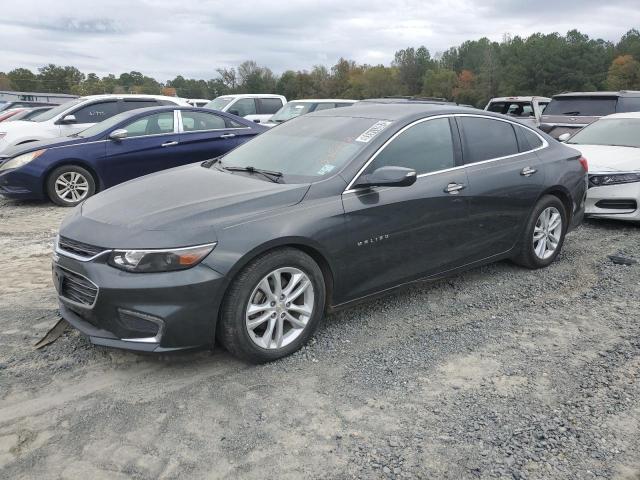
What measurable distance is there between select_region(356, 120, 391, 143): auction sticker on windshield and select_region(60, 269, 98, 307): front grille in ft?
6.85

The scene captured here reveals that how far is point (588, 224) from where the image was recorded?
7.46m

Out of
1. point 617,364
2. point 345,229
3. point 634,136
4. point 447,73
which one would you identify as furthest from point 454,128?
point 447,73

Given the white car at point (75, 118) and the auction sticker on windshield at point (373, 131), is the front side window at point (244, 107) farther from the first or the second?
the auction sticker on windshield at point (373, 131)

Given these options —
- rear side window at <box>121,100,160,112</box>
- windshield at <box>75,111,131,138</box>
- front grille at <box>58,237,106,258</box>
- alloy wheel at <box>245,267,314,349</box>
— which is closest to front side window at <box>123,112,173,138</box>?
windshield at <box>75,111,131,138</box>

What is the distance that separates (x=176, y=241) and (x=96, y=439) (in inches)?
43.5

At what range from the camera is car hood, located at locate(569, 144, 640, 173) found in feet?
23.4

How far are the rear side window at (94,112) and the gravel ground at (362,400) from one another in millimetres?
6876

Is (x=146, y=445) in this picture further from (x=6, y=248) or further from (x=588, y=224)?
(x=588, y=224)

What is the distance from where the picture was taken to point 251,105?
15.9 meters

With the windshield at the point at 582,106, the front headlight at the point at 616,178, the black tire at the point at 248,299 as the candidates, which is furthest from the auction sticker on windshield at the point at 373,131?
the windshield at the point at 582,106

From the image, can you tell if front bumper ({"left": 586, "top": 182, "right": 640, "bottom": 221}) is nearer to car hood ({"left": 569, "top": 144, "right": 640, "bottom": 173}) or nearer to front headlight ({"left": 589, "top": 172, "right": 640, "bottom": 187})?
front headlight ({"left": 589, "top": 172, "right": 640, "bottom": 187})

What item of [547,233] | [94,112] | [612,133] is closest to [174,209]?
[547,233]

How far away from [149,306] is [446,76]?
91554mm

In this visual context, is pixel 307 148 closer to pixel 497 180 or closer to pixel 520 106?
pixel 497 180
